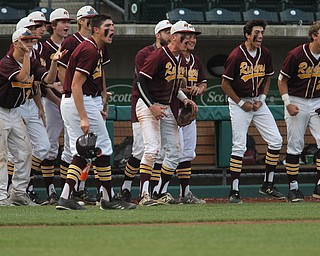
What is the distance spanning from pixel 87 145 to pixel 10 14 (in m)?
8.41

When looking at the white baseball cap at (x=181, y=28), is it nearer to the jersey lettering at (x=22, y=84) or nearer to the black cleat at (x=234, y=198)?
the jersey lettering at (x=22, y=84)

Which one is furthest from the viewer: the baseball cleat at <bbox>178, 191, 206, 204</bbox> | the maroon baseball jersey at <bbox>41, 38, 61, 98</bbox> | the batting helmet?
the maroon baseball jersey at <bbox>41, 38, 61, 98</bbox>

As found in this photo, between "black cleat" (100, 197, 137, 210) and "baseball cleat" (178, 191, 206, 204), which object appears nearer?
"black cleat" (100, 197, 137, 210)

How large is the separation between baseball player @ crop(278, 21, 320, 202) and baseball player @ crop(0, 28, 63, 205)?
300 centimetres

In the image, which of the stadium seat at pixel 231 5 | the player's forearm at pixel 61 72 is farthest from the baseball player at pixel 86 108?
the stadium seat at pixel 231 5

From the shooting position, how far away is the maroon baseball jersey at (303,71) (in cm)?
1069

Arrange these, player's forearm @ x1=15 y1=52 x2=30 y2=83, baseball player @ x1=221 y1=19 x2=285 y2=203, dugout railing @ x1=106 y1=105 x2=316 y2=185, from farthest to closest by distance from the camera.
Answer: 1. dugout railing @ x1=106 y1=105 x2=316 y2=185
2. baseball player @ x1=221 y1=19 x2=285 y2=203
3. player's forearm @ x1=15 y1=52 x2=30 y2=83

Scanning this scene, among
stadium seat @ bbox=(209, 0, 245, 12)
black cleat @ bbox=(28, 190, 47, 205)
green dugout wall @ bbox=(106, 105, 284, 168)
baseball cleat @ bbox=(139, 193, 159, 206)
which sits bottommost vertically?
black cleat @ bbox=(28, 190, 47, 205)

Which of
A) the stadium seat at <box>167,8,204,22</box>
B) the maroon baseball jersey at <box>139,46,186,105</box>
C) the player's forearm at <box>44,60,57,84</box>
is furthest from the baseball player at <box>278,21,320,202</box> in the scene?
the stadium seat at <box>167,8,204,22</box>

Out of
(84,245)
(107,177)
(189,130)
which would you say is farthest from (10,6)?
(84,245)

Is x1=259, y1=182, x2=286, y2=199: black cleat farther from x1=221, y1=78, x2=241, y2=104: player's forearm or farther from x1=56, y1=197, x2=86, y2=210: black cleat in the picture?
x1=56, y1=197, x2=86, y2=210: black cleat

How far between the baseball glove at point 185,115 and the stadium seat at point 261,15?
7.00 meters

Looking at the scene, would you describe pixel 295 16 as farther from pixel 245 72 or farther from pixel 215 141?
pixel 245 72

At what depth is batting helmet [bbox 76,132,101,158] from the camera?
827cm
